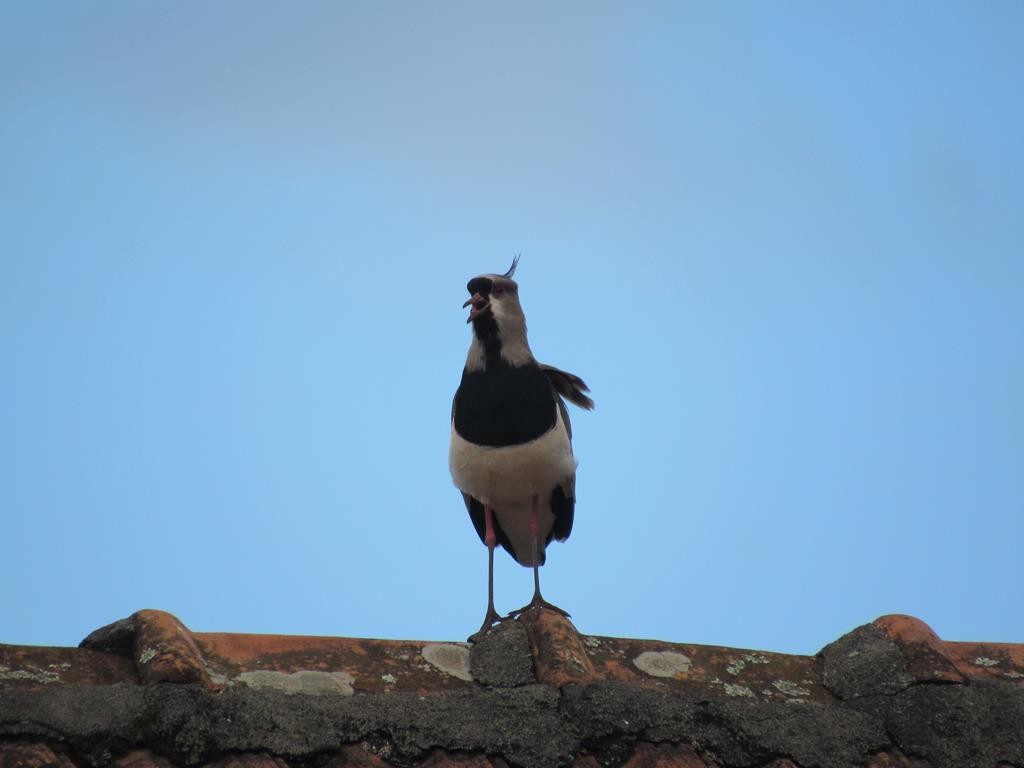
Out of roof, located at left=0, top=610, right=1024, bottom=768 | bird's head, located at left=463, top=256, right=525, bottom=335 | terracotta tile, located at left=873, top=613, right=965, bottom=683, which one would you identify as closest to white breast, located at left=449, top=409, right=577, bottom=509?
bird's head, located at left=463, top=256, right=525, bottom=335

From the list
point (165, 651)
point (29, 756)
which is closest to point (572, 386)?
point (165, 651)

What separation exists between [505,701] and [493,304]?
3.24m

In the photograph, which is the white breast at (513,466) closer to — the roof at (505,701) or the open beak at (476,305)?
the open beak at (476,305)

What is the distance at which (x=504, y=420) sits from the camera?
20.4 ft

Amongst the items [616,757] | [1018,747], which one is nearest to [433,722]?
[616,757]

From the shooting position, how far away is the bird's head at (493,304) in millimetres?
6352

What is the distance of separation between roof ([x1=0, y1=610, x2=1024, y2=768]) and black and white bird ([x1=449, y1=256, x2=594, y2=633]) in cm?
210

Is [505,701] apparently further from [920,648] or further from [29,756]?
[920,648]

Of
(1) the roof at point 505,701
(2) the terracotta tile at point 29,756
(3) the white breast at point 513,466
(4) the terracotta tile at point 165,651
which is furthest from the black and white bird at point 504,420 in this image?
(2) the terracotta tile at point 29,756

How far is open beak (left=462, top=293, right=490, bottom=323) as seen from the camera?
6.33 m

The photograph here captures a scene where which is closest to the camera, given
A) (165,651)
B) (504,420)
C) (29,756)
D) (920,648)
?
(29,756)

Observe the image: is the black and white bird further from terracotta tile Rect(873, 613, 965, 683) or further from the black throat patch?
terracotta tile Rect(873, 613, 965, 683)

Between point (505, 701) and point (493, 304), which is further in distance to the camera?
point (493, 304)

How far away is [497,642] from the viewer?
3967 millimetres
